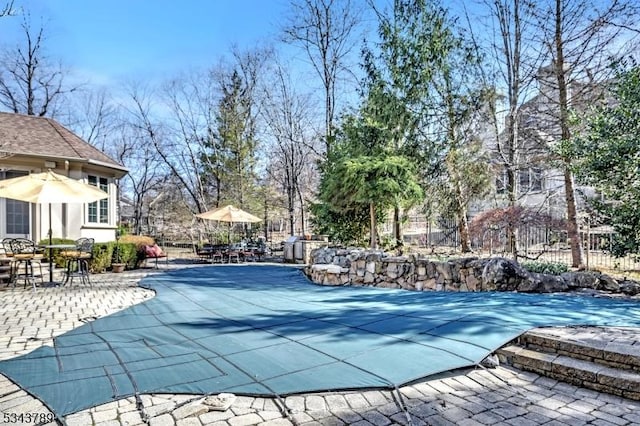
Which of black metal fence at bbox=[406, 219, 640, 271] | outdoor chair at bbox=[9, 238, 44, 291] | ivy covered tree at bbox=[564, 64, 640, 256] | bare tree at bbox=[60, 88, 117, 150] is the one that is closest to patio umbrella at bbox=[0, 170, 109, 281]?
outdoor chair at bbox=[9, 238, 44, 291]

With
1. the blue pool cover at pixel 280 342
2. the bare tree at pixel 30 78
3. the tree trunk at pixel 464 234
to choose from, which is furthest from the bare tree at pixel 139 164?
the blue pool cover at pixel 280 342

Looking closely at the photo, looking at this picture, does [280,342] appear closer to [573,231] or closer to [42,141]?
[573,231]

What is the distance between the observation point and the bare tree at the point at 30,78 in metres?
20.6

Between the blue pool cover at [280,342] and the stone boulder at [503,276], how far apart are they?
2.94 feet

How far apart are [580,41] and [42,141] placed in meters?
15.6

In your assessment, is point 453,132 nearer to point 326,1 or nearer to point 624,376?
point 326,1

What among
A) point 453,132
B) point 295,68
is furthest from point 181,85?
point 453,132

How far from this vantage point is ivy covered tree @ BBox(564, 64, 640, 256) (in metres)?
5.71

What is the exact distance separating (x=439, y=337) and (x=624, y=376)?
1.52 metres

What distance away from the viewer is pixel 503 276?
7.27 m

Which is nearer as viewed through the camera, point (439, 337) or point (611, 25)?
point (439, 337)

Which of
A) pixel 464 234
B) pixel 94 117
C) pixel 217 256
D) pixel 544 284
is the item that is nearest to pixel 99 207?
pixel 217 256

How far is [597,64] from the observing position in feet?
31.5

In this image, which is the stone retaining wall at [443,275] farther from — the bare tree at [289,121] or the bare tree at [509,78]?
the bare tree at [289,121]
